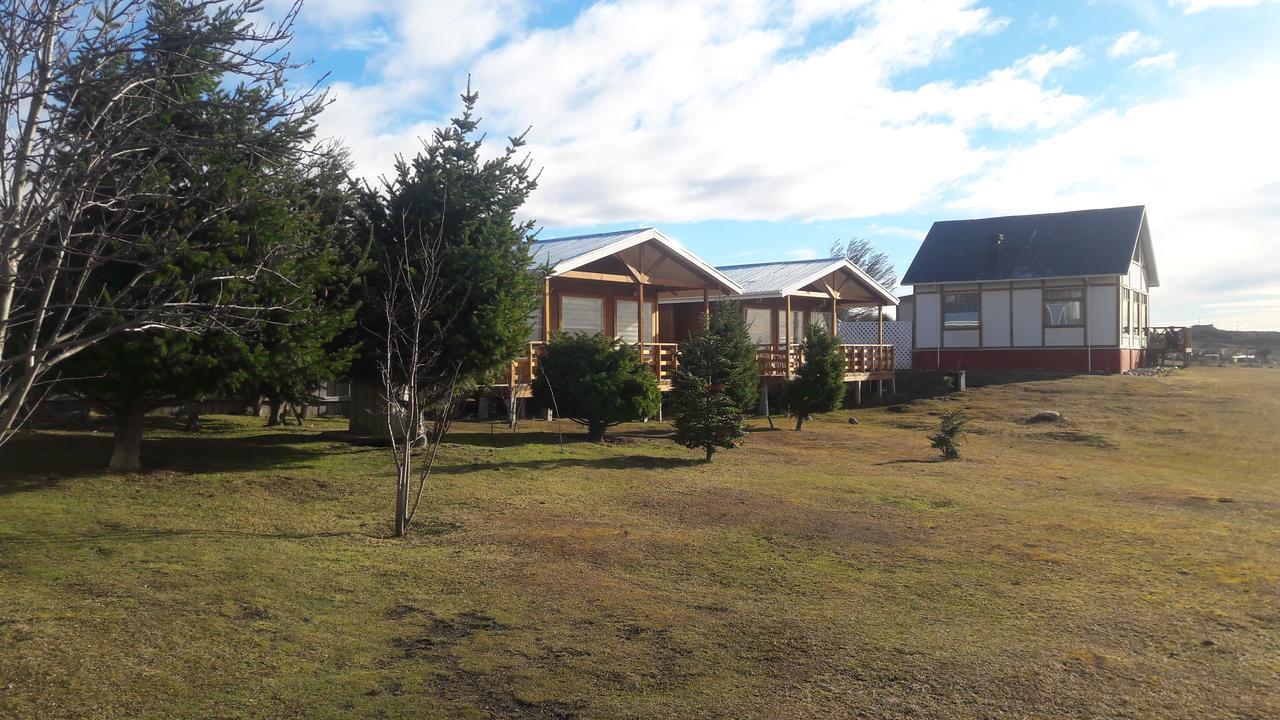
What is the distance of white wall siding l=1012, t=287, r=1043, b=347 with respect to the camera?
121ft

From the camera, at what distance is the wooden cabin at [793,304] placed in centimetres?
2738

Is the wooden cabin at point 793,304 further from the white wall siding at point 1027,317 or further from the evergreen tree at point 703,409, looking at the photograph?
the evergreen tree at point 703,409

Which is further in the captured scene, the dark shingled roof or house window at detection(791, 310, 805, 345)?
the dark shingled roof

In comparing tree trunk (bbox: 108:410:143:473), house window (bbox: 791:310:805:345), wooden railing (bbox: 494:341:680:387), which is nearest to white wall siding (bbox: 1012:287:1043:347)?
house window (bbox: 791:310:805:345)

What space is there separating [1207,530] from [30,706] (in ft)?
38.6

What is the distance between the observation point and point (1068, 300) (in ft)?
120

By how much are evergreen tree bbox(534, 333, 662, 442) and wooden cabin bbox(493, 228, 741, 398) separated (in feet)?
4.19

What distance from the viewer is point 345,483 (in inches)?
511

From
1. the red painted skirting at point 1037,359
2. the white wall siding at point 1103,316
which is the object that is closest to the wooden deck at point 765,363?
the red painted skirting at point 1037,359

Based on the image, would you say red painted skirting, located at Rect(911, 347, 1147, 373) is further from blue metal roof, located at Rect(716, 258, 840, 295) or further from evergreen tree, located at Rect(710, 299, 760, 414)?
evergreen tree, located at Rect(710, 299, 760, 414)

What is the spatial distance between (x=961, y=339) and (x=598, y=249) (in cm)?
2181

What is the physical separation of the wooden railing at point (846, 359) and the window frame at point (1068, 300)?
7.50m

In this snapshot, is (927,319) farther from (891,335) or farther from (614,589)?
(614,589)

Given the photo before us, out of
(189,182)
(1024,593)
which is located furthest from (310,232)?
(1024,593)
